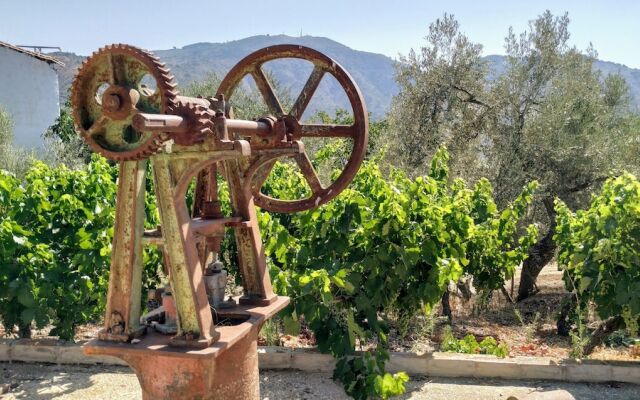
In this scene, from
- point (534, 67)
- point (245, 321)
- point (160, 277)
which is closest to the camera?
point (245, 321)

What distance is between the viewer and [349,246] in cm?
549

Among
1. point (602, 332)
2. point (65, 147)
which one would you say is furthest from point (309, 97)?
point (65, 147)

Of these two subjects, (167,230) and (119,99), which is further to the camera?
(167,230)

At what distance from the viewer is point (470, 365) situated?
521 centimetres

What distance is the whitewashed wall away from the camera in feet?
78.9

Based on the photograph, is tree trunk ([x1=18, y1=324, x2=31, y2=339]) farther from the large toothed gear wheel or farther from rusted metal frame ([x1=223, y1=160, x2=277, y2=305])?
the large toothed gear wheel

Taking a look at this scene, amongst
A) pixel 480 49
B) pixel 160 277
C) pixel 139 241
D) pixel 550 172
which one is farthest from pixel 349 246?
pixel 480 49

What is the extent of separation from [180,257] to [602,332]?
4.80 metres

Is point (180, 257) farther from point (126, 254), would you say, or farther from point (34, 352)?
point (34, 352)

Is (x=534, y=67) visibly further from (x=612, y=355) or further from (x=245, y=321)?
(x=245, y=321)

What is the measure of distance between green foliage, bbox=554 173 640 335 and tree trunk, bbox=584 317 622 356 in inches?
4.7

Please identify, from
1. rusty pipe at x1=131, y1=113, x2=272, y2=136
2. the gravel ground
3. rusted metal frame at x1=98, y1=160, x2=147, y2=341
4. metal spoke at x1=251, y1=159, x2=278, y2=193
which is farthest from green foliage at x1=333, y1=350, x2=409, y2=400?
rusty pipe at x1=131, y1=113, x2=272, y2=136

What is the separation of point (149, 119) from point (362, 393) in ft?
10.6

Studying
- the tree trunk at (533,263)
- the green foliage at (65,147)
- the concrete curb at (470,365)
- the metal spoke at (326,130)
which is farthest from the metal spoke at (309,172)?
the green foliage at (65,147)
